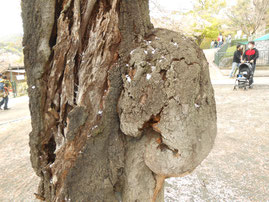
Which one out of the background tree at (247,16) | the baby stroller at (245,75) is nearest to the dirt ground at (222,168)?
the baby stroller at (245,75)

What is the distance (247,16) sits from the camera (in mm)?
21625

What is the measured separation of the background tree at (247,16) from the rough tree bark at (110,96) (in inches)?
964

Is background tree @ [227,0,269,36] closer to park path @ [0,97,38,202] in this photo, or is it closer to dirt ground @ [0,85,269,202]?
dirt ground @ [0,85,269,202]

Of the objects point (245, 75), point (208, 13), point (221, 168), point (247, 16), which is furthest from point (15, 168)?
point (247, 16)

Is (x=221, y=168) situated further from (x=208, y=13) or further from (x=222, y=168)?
(x=208, y=13)

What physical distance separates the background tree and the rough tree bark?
24491 millimetres

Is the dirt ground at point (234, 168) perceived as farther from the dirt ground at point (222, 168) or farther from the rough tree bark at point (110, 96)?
the rough tree bark at point (110, 96)

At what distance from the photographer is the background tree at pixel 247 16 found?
20391mm

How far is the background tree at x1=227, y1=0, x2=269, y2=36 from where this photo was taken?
66.9 feet

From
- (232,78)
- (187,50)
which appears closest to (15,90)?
(232,78)

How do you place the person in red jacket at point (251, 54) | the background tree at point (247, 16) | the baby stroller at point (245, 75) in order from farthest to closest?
the background tree at point (247, 16), the person in red jacket at point (251, 54), the baby stroller at point (245, 75)

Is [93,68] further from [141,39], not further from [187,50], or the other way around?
[187,50]

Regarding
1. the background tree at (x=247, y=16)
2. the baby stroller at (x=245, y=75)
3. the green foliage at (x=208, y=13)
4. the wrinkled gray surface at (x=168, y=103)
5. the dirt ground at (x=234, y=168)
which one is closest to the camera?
the wrinkled gray surface at (x=168, y=103)

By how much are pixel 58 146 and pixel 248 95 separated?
666 cm
